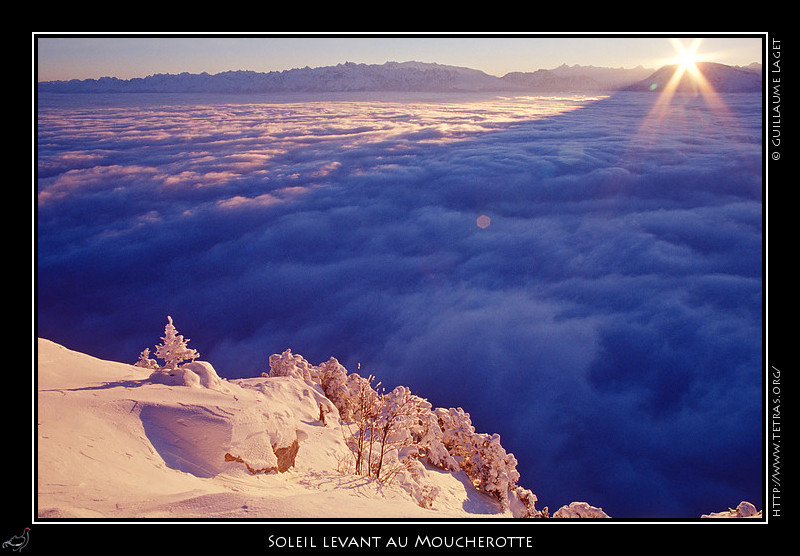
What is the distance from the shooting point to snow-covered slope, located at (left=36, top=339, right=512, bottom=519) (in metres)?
4.78

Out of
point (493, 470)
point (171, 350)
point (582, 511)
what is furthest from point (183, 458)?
point (493, 470)

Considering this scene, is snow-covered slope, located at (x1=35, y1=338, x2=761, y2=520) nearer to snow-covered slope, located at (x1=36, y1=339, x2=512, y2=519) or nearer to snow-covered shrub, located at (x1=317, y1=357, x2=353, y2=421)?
snow-covered slope, located at (x1=36, y1=339, x2=512, y2=519)

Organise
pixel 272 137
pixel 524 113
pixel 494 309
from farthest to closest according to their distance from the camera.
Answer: pixel 524 113, pixel 272 137, pixel 494 309

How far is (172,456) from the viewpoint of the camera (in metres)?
5.89

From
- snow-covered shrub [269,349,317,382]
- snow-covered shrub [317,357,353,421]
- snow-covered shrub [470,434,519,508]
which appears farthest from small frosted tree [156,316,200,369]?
snow-covered shrub [470,434,519,508]

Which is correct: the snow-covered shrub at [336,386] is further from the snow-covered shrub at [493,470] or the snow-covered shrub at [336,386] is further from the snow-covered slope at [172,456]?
the snow-covered shrub at [493,470]

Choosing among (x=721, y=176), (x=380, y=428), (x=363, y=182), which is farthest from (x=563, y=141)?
(x=380, y=428)

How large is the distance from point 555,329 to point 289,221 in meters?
27.7

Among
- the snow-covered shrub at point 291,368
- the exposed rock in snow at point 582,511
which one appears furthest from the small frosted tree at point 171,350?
the exposed rock in snow at point 582,511

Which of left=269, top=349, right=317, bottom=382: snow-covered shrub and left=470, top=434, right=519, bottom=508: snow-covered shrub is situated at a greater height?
left=269, top=349, right=317, bottom=382: snow-covered shrub

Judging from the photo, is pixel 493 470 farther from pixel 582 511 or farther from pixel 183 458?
pixel 183 458

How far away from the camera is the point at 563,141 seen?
57.4 meters

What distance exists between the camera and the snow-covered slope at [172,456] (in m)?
4.78
